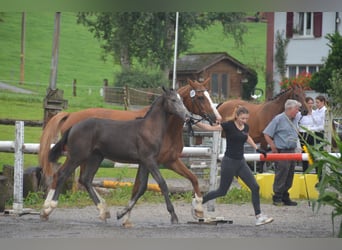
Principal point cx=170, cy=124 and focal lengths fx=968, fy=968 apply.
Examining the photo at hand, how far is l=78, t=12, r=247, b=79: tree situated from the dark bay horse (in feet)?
99.7

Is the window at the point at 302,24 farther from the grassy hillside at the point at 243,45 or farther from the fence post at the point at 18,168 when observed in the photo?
the fence post at the point at 18,168

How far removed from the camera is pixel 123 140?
37.2ft

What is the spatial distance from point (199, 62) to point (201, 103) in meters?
31.9

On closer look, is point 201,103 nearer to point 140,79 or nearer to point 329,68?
point 329,68

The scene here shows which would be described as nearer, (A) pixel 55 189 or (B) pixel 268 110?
(A) pixel 55 189

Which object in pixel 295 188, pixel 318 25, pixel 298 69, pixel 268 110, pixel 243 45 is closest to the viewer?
pixel 295 188

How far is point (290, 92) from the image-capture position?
15.9 m

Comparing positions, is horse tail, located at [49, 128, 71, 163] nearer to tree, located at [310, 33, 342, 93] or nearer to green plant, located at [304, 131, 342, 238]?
green plant, located at [304, 131, 342, 238]

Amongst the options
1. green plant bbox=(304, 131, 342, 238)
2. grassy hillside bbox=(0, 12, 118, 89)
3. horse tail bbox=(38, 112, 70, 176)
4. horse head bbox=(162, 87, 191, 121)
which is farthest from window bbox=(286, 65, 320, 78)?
green plant bbox=(304, 131, 342, 238)

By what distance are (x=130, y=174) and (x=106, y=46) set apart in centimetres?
2729

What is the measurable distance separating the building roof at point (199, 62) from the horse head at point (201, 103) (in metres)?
29.4

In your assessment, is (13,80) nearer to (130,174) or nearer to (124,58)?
A: (124,58)

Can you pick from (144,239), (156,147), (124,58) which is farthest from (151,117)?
(124,58)

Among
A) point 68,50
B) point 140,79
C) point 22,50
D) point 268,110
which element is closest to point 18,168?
point 268,110
